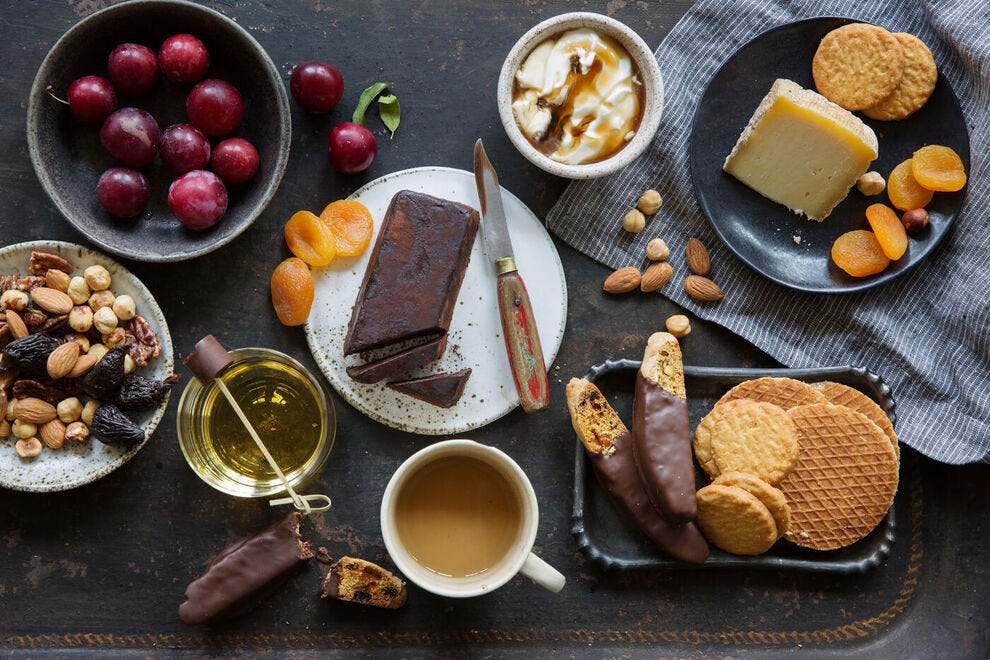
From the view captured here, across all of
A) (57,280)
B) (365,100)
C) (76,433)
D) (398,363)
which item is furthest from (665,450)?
(57,280)

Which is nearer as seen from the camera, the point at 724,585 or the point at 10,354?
the point at 10,354

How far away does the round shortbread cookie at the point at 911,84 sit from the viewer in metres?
1.86

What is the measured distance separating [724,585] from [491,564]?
0.63 meters

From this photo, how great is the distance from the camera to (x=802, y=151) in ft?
6.10

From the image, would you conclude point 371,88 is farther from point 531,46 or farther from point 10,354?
point 10,354

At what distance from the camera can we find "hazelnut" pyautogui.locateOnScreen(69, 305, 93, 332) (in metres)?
1.78

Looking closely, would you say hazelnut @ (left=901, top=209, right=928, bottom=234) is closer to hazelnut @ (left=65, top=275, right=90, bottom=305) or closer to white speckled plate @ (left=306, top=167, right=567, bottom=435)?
white speckled plate @ (left=306, top=167, right=567, bottom=435)

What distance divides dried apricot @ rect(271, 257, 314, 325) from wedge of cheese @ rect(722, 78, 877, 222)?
108 cm

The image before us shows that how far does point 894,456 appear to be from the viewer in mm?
1841

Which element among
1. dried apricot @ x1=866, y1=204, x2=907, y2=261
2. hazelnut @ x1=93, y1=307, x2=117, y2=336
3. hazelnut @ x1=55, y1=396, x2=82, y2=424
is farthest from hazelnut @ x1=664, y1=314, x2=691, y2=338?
hazelnut @ x1=55, y1=396, x2=82, y2=424

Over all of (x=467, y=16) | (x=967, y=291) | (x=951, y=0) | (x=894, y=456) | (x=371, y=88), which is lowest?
(x=894, y=456)

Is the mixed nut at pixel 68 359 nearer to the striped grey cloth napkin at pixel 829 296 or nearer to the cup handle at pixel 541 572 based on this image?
the cup handle at pixel 541 572

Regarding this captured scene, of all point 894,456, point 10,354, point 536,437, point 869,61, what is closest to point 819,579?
point 894,456

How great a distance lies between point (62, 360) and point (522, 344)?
41.4 inches
